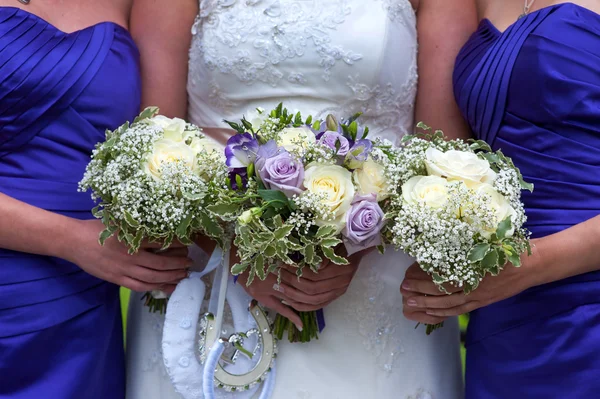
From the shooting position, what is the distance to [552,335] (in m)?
2.38

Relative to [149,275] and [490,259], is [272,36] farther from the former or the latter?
[490,259]

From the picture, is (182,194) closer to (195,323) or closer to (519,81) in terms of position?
(195,323)

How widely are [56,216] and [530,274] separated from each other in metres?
1.54

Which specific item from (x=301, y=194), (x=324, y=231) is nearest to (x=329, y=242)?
(x=324, y=231)

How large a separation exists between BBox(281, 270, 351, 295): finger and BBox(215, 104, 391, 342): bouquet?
0.42 ft

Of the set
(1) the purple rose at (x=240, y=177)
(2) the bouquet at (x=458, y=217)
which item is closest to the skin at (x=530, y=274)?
(2) the bouquet at (x=458, y=217)

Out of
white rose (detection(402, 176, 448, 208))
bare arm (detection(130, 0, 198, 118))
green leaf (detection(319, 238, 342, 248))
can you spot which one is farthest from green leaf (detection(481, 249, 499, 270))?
bare arm (detection(130, 0, 198, 118))

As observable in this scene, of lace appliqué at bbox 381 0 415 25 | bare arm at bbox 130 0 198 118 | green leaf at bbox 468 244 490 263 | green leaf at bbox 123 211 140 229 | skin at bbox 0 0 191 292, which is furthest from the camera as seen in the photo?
bare arm at bbox 130 0 198 118

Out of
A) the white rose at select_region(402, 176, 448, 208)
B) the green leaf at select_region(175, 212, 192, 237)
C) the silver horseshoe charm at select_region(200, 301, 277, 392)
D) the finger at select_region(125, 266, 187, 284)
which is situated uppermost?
Answer: the white rose at select_region(402, 176, 448, 208)

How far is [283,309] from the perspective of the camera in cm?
243

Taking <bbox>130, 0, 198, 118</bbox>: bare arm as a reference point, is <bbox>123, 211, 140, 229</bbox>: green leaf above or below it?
below

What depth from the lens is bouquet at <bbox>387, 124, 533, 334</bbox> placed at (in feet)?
6.59

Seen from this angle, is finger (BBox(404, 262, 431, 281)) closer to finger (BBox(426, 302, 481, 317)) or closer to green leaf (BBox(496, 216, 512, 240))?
finger (BBox(426, 302, 481, 317))

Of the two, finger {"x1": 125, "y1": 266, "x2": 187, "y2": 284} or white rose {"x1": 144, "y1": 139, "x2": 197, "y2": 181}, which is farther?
finger {"x1": 125, "y1": 266, "x2": 187, "y2": 284}
